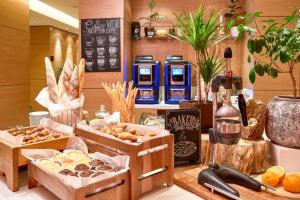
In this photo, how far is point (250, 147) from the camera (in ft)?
4.45

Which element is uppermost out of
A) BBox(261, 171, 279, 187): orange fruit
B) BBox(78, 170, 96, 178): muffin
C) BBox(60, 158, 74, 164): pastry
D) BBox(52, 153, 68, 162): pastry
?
BBox(52, 153, 68, 162): pastry

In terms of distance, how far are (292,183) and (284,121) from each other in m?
0.32

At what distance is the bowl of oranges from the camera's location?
1.13 metres

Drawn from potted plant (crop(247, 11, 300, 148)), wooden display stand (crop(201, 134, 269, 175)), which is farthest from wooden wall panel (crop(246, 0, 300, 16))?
wooden display stand (crop(201, 134, 269, 175))

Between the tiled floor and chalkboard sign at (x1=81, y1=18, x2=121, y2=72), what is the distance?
3.06m

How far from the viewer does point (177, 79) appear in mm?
3799

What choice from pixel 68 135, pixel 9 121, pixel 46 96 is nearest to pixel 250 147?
pixel 68 135

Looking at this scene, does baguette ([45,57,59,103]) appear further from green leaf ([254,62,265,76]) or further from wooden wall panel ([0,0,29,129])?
wooden wall panel ([0,0,29,129])

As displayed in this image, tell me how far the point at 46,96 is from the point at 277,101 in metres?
1.20

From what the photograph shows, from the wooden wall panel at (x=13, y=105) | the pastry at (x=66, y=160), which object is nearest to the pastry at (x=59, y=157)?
the pastry at (x=66, y=160)

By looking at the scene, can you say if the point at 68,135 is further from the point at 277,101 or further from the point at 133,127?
the point at 277,101

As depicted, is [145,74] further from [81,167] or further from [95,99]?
[81,167]

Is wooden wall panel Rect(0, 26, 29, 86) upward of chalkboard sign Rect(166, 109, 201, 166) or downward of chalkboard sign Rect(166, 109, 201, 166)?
upward

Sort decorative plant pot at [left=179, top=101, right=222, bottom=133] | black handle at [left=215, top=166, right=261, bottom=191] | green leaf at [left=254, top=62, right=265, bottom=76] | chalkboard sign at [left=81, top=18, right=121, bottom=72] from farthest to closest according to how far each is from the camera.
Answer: chalkboard sign at [left=81, top=18, right=121, bottom=72]
decorative plant pot at [left=179, top=101, right=222, bottom=133]
green leaf at [left=254, top=62, right=265, bottom=76]
black handle at [left=215, top=166, right=261, bottom=191]
